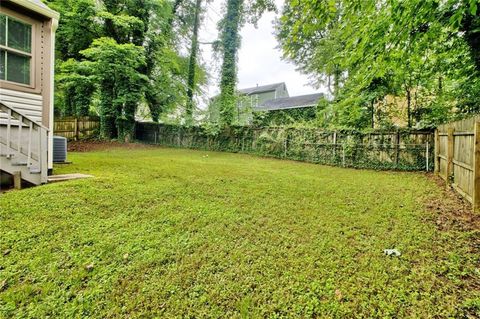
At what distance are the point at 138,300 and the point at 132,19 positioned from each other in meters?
13.3

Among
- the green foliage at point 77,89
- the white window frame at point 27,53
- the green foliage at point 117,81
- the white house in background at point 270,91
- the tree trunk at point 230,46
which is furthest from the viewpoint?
the white house in background at point 270,91

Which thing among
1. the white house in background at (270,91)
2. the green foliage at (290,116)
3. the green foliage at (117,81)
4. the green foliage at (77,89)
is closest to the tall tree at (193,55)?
the green foliage at (117,81)

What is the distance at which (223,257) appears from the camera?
2201 mm

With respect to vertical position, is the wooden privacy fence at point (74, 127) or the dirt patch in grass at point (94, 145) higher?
the wooden privacy fence at point (74, 127)

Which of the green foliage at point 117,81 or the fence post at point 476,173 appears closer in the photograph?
the fence post at point 476,173

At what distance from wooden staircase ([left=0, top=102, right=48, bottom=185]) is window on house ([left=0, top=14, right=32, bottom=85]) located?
953mm

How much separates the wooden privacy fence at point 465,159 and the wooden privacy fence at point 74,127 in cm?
1674

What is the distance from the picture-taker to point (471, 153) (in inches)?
135

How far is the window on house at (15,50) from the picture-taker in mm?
4012

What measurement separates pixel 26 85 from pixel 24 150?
1509mm

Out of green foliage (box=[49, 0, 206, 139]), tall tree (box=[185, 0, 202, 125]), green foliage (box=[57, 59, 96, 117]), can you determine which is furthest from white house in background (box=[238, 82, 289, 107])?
green foliage (box=[57, 59, 96, 117])

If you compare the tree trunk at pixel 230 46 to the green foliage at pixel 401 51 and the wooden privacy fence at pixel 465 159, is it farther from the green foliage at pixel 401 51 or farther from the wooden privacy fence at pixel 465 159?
the wooden privacy fence at pixel 465 159

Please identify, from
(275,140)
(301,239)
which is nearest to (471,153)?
(301,239)

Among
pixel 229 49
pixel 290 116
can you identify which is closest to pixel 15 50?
pixel 229 49
